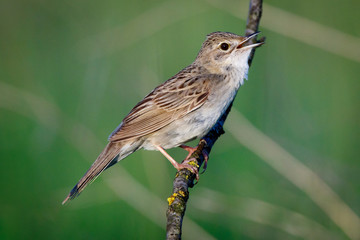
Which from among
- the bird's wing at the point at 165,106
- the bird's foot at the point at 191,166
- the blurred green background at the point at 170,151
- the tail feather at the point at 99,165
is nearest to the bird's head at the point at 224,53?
the bird's wing at the point at 165,106

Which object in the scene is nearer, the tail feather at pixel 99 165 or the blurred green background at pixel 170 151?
the tail feather at pixel 99 165

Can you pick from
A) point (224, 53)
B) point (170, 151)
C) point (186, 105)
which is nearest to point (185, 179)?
point (186, 105)

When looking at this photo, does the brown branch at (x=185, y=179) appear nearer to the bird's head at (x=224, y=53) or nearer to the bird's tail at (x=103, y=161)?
the bird's head at (x=224, y=53)

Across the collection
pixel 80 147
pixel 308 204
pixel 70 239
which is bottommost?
pixel 70 239

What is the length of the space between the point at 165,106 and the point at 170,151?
0.86 m

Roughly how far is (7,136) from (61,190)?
1248 mm

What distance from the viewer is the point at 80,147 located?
15.6 feet

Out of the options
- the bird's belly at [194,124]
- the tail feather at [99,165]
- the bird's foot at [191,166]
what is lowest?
the tail feather at [99,165]

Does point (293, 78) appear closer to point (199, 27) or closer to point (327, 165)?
point (199, 27)

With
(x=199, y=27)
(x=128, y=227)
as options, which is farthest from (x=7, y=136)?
(x=199, y=27)

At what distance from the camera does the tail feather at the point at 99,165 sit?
4.07m

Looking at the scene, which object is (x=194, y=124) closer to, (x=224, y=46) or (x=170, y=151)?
(x=224, y=46)

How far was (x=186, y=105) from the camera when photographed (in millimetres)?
4492

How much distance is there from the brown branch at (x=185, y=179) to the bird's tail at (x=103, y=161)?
2.26 ft
